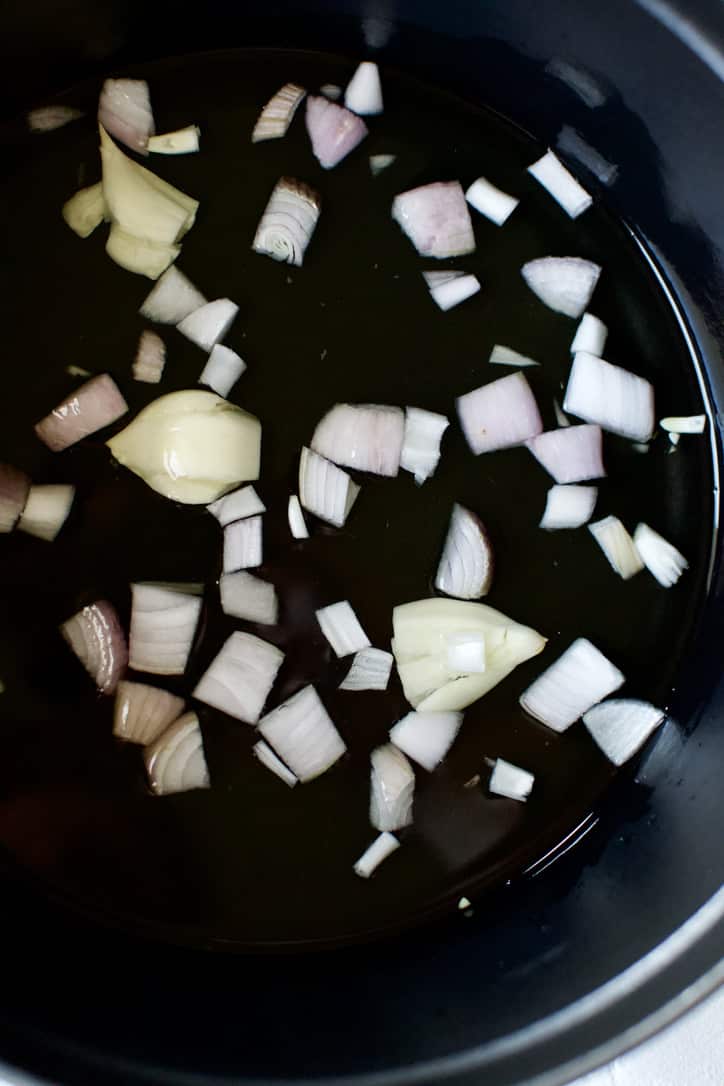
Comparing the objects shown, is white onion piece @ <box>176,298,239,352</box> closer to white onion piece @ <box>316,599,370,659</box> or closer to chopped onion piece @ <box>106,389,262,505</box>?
chopped onion piece @ <box>106,389,262,505</box>

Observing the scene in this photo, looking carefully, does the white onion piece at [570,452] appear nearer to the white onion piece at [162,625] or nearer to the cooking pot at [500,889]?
the cooking pot at [500,889]

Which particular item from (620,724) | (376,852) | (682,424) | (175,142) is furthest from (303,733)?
(175,142)

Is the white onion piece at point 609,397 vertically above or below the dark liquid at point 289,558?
above

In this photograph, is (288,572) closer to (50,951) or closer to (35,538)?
(35,538)

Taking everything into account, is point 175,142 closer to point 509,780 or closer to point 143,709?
point 143,709

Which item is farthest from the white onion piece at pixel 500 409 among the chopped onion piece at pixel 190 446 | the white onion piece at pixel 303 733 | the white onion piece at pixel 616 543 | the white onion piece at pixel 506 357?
the white onion piece at pixel 303 733

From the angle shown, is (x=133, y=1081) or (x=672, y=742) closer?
(x=133, y=1081)

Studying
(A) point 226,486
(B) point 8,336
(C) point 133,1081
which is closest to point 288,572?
(A) point 226,486
